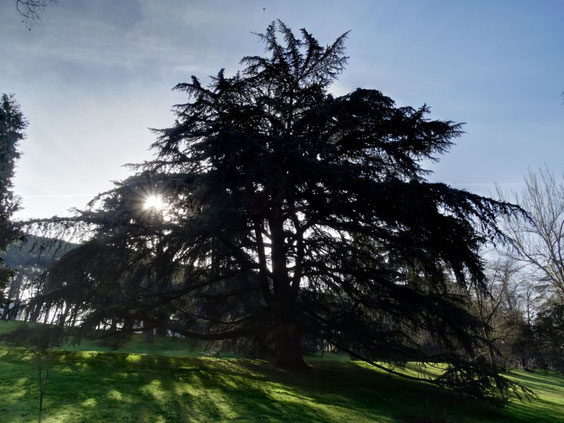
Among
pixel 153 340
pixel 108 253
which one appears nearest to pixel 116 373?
pixel 108 253

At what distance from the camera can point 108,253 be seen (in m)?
8.31

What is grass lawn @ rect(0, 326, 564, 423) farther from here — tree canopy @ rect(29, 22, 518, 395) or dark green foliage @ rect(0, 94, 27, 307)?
dark green foliage @ rect(0, 94, 27, 307)

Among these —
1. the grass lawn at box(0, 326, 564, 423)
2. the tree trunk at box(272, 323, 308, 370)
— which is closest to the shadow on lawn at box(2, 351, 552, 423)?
the grass lawn at box(0, 326, 564, 423)

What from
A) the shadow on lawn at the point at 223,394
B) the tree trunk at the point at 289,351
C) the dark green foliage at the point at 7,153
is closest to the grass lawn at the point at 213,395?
the shadow on lawn at the point at 223,394

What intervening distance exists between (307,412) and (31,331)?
680cm

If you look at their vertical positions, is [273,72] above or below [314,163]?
above

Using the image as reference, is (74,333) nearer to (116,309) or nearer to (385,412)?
(116,309)

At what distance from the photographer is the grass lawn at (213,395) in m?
5.55

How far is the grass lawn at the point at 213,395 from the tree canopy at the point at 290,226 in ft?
3.31

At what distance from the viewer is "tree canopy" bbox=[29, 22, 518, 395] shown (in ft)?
25.9

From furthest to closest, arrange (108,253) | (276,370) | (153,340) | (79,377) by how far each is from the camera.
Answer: (153,340) → (276,370) → (108,253) → (79,377)

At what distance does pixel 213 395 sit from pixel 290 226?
611 cm

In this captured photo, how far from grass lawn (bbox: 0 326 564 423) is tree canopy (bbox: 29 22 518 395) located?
1010 mm

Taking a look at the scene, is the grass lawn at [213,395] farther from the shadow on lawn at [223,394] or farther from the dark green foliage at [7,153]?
the dark green foliage at [7,153]
